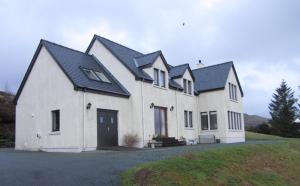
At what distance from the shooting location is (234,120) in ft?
122

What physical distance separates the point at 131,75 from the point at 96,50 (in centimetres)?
461

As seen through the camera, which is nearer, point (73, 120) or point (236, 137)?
point (73, 120)

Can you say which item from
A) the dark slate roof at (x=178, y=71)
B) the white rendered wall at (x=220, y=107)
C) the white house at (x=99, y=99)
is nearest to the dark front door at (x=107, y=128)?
the white house at (x=99, y=99)

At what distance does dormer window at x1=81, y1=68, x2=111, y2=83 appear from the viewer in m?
25.6

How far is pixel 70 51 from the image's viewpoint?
2758cm

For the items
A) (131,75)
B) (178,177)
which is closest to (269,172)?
(178,177)

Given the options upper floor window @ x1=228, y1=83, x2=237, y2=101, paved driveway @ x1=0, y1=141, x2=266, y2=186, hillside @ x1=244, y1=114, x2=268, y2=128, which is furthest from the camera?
hillside @ x1=244, y1=114, x2=268, y2=128

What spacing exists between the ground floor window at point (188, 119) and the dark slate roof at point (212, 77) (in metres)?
3.03

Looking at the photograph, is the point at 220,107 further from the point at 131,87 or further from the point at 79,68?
the point at 79,68

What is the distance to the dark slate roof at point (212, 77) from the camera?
35531 millimetres

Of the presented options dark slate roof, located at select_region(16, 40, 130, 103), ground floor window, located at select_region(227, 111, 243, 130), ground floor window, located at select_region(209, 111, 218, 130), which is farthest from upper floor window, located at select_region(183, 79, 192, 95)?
dark slate roof, located at select_region(16, 40, 130, 103)

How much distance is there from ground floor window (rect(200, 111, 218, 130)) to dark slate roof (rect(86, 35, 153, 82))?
8.92 metres

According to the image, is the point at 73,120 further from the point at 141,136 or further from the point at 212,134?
the point at 212,134

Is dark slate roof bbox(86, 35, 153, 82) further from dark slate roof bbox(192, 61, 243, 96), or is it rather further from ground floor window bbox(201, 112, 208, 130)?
ground floor window bbox(201, 112, 208, 130)
